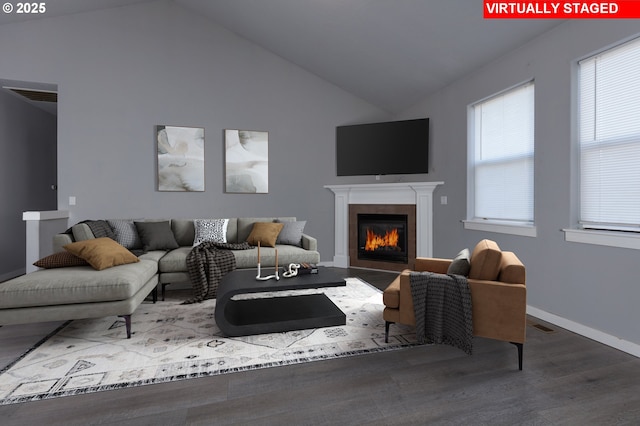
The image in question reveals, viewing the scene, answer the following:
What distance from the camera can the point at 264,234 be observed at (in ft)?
14.5

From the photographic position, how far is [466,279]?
7.54 feet

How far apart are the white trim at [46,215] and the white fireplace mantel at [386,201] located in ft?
12.4

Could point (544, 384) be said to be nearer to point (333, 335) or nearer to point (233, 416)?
point (333, 335)

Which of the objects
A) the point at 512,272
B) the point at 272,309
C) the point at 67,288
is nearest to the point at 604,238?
the point at 512,272

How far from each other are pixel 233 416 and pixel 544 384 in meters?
1.81

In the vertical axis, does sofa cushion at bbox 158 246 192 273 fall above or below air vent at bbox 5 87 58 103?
below

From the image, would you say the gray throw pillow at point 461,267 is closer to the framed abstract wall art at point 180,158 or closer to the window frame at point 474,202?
the window frame at point 474,202

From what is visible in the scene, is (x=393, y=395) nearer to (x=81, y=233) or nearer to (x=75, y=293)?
(x=75, y=293)

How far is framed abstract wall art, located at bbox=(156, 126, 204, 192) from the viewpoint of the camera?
4.91 m

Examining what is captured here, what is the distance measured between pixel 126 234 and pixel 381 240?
3.66 m

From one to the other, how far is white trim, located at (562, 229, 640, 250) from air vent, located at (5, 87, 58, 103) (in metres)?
6.64

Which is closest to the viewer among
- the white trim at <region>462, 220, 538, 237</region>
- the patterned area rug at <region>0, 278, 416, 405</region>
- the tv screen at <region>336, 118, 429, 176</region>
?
the patterned area rug at <region>0, 278, 416, 405</region>

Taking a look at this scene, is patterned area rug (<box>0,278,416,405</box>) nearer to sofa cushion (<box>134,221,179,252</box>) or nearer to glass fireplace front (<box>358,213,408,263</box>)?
sofa cushion (<box>134,221,179,252</box>)

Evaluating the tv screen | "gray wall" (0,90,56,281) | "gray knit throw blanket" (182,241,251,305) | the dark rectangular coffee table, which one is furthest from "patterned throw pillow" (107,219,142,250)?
the tv screen
